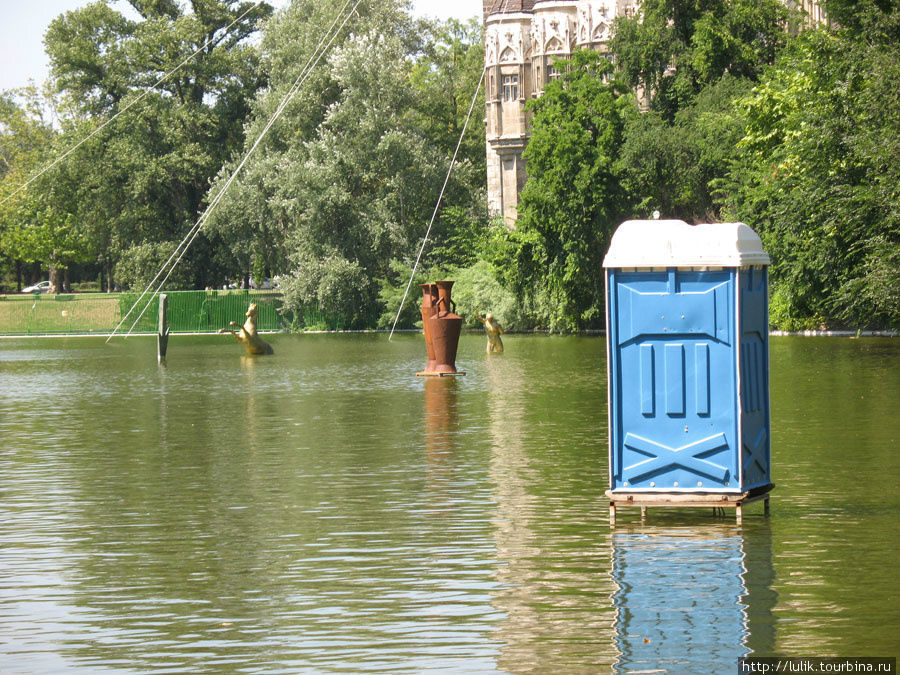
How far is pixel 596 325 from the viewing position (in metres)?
60.6

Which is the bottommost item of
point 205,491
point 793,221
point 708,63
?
point 205,491

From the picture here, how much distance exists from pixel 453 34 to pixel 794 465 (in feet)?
312

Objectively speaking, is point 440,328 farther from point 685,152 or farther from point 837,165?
point 685,152

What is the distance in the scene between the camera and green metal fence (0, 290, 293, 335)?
2904 inches

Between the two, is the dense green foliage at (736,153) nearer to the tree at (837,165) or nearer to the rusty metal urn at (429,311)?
the tree at (837,165)

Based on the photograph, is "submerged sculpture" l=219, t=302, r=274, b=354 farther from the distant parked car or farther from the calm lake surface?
the distant parked car

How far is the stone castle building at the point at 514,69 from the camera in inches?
2719

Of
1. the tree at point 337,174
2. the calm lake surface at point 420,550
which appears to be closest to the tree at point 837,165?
the calm lake surface at point 420,550

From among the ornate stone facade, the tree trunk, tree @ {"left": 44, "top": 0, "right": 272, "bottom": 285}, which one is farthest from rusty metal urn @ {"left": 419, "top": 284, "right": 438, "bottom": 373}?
the tree trunk

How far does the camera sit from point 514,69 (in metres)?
71.6

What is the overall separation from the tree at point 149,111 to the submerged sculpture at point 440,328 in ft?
144

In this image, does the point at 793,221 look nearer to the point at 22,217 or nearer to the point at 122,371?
the point at 122,371

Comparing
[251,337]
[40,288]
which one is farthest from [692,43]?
[40,288]

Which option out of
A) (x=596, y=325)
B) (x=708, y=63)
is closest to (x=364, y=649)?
(x=708, y=63)
